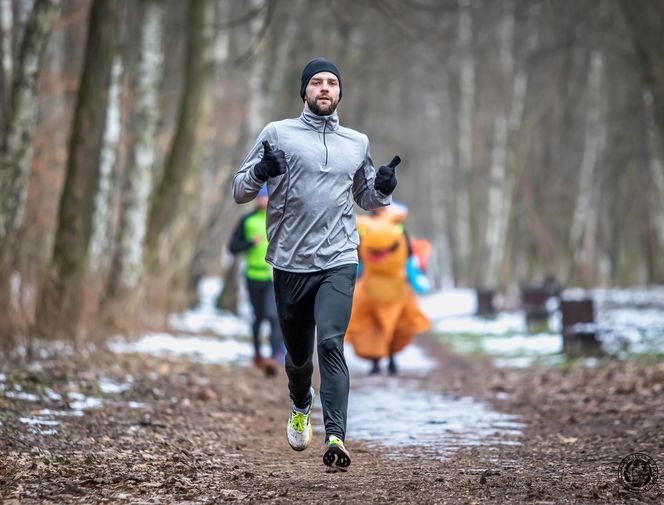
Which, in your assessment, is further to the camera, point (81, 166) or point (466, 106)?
point (466, 106)

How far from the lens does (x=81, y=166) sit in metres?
11.5

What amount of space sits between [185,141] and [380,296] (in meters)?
5.26

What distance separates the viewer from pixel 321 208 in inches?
225

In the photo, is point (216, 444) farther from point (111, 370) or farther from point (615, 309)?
point (615, 309)

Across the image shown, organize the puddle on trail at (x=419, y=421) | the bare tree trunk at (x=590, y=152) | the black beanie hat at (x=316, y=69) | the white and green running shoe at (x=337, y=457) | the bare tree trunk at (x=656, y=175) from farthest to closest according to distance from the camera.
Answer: the bare tree trunk at (x=590, y=152) < the bare tree trunk at (x=656, y=175) < the puddle on trail at (x=419, y=421) < the black beanie hat at (x=316, y=69) < the white and green running shoe at (x=337, y=457)

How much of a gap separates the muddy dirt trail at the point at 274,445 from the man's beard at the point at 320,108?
2038mm

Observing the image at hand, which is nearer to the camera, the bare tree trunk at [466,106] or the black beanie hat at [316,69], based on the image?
Answer: the black beanie hat at [316,69]

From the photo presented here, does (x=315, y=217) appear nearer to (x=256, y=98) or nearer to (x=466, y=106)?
(x=256, y=98)

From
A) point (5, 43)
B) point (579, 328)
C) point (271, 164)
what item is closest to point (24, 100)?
point (5, 43)

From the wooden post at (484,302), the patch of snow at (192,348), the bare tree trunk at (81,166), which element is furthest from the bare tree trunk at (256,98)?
the bare tree trunk at (81,166)

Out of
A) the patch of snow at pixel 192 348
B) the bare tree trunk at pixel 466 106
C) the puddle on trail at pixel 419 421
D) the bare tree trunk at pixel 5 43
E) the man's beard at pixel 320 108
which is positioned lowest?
the patch of snow at pixel 192 348

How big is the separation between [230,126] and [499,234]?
11934mm

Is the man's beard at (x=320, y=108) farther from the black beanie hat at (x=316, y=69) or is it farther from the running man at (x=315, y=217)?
the black beanie hat at (x=316, y=69)

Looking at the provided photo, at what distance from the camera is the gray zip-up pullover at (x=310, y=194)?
572 centimetres
